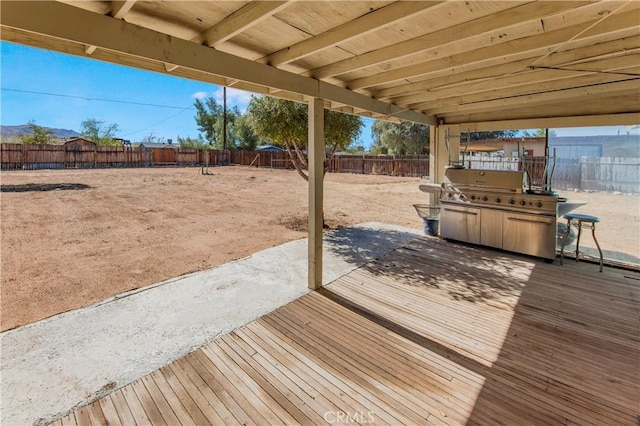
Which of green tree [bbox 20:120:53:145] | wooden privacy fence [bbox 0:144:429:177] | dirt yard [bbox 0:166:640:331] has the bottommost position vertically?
dirt yard [bbox 0:166:640:331]

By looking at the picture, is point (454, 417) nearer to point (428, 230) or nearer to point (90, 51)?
point (90, 51)

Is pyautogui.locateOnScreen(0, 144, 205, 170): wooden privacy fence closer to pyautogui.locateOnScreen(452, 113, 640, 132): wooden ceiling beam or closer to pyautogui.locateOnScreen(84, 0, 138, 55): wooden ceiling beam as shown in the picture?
pyautogui.locateOnScreen(84, 0, 138, 55): wooden ceiling beam

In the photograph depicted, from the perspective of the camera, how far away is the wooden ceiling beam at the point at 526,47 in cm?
173

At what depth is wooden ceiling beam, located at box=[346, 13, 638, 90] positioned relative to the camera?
173cm

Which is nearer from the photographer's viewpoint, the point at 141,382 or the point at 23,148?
the point at 141,382

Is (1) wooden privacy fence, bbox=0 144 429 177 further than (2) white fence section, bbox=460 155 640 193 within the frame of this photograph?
Yes

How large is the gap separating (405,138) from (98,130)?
86.5 ft

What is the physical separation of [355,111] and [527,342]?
3.17 meters

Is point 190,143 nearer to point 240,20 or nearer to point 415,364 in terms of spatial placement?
point 240,20

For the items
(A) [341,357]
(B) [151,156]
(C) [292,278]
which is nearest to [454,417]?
(A) [341,357]

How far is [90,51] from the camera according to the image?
181 cm

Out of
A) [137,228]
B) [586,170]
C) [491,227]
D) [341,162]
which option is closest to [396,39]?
[491,227]

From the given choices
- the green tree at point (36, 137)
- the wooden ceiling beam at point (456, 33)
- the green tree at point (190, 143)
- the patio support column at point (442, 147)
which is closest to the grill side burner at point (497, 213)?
the patio support column at point (442, 147)

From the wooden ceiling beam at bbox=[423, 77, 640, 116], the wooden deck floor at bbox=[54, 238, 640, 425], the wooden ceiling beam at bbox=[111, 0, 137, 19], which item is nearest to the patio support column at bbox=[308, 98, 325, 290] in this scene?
the wooden deck floor at bbox=[54, 238, 640, 425]
